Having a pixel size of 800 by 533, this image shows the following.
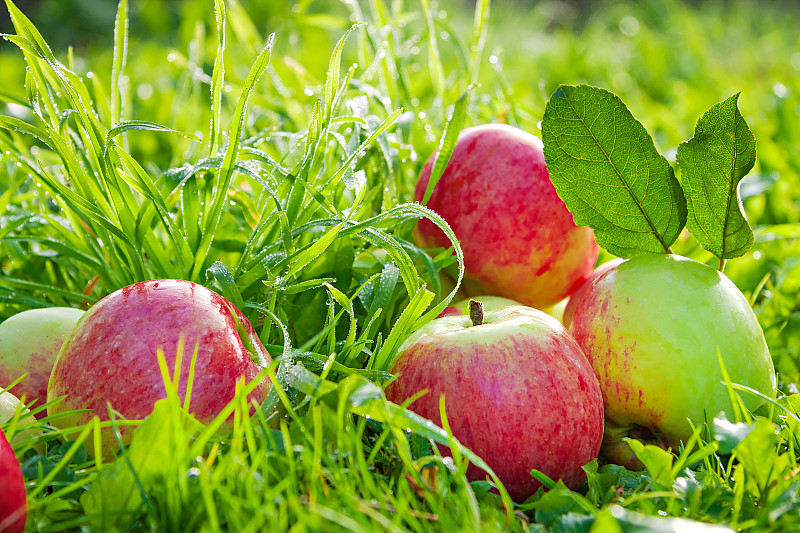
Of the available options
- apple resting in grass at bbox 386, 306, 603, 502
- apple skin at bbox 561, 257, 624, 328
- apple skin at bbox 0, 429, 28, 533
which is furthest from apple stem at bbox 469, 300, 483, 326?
apple skin at bbox 0, 429, 28, 533

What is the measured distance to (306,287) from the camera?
1.09m

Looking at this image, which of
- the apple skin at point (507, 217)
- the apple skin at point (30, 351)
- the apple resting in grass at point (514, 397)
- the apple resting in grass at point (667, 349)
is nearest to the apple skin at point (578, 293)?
the apple skin at point (507, 217)

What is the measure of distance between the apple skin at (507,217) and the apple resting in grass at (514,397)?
29cm

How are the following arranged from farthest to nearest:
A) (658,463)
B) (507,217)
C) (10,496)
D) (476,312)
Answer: (507,217)
(476,312)
(658,463)
(10,496)

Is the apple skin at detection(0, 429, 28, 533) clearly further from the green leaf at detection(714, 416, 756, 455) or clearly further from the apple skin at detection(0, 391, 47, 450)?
the green leaf at detection(714, 416, 756, 455)

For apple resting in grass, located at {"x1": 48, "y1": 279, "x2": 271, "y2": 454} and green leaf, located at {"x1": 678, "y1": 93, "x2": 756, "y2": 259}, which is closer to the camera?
apple resting in grass, located at {"x1": 48, "y1": 279, "x2": 271, "y2": 454}

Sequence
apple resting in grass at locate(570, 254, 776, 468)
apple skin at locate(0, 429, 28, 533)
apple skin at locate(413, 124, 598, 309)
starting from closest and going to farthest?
apple skin at locate(0, 429, 28, 533) < apple resting in grass at locate(570, 254, 776, 468) < apple skin at locate(413, 124, 598, 309)

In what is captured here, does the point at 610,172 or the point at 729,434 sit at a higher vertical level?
the point at 610,172

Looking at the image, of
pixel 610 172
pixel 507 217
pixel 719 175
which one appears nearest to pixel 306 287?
pixel 507 217

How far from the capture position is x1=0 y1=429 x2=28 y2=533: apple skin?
0.70m

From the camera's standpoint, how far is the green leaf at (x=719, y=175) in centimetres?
106

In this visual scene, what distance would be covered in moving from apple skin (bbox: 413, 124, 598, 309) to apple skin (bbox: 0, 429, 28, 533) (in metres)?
0.81

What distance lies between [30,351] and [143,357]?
292 millimetres

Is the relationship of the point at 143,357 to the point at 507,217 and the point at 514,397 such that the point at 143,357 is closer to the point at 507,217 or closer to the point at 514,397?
the point at 514,397
